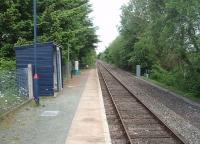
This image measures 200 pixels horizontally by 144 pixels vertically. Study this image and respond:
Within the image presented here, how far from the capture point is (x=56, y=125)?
44.8 ft

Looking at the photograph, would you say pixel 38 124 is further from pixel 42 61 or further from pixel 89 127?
pixel 42 61

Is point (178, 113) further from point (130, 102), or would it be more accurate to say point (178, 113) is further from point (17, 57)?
point (17, 57)

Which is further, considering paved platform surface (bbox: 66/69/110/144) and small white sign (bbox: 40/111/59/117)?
small white sign (bbox: 40/111/59/117)

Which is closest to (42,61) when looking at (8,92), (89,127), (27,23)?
(27,23)

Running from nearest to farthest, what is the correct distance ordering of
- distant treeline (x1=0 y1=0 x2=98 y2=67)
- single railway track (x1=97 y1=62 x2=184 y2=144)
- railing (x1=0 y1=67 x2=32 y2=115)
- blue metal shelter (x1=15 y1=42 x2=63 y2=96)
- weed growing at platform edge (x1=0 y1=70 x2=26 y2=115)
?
single railway track (x1=97 y1=62 x2=184 y2=144) < weed growing at platform edge (x1=0 y1=70 x2=26 y2=115) < railing (x1=0 y1=67 x2=32 y2=115) < blue metal shelter (x1=15 y1=42 x2=63 y2=96) < distant treeline (x1=0 y1=0 x2=98 y2=67)

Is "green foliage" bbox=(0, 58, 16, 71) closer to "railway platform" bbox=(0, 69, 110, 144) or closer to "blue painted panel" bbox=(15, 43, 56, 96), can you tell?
"blue painted panel" bbox=(15, 43, 56, 96)

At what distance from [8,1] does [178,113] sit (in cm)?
1394

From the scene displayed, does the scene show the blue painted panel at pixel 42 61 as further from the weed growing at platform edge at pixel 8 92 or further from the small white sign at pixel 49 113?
the small white sign at pixel 49 113

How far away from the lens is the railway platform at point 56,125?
11328 mm

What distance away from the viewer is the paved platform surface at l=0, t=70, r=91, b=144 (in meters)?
11.3

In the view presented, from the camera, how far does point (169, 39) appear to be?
27625 millimetres

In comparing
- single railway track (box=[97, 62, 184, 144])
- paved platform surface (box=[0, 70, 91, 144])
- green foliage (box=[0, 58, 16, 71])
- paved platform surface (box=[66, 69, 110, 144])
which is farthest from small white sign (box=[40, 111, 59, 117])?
green foliage (box=[0, 58, 16, 71])

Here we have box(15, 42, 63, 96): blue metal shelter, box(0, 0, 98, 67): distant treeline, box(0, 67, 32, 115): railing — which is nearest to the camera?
box(0, 67, 32, 115): railing

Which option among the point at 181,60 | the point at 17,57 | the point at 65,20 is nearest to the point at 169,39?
the point at 181,60
